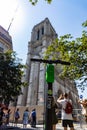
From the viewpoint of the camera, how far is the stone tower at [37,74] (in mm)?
38881

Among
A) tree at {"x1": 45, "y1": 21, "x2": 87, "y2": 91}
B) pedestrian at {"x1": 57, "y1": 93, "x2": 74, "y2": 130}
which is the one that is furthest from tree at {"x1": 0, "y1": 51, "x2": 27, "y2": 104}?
pedestrian at {"x1": 57, "y1": 93, "x2": 74, "y2": 130}

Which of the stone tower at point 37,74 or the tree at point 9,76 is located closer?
the tree at point 9,76

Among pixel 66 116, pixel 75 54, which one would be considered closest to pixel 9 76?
pixel 75 54

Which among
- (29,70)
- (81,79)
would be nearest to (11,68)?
(81,79)

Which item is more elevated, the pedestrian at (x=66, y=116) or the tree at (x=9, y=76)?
the tree at (x=9, y=76)

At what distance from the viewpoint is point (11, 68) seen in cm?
2119

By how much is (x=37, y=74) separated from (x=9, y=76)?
22068mm

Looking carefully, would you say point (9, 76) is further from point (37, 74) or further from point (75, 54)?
point (37, 74)

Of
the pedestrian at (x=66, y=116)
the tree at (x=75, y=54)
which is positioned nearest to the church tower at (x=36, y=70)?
the tree at (x=75, y=54)

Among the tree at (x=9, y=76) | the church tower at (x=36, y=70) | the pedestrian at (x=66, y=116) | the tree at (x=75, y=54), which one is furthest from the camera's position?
the church tower at (x=36, y=70)

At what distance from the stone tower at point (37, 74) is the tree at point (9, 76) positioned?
14.8 meters

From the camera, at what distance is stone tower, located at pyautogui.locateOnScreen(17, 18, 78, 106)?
3888cm

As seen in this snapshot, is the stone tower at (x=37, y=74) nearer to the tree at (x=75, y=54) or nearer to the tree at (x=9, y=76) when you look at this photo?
the tree at (x=9, y=76)

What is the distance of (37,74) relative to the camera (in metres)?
42.7
